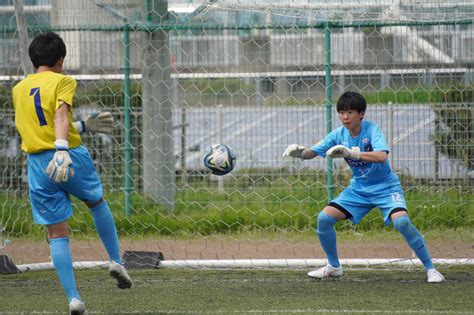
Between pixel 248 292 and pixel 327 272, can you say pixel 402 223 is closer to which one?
pixel 327 272

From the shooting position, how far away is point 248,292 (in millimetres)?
6473

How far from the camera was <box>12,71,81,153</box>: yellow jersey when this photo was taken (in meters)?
5.51

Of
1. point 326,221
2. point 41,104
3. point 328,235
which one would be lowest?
point 328,235

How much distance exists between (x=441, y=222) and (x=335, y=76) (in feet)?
5.43

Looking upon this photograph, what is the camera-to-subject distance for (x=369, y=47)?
9195 mm

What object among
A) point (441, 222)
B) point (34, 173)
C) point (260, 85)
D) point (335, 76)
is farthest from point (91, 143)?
point (34, 173)

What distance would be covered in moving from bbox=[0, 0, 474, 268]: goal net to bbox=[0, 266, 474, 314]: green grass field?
0.91 m

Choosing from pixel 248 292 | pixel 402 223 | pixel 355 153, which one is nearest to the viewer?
pixel 248 292

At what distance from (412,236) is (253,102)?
3401 mm

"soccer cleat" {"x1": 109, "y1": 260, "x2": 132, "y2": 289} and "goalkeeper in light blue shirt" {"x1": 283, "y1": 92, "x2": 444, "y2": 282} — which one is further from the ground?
"goalkeeper in light blue shirt" {"x1": 283, "y1": 92, "x2": 444, "y2": 282}

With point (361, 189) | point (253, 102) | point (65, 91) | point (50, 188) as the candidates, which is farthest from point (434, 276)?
point (253, 102)

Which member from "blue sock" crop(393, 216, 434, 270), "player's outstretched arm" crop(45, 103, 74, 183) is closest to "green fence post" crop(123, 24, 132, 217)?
"blue sock" crop(393, 216, 434, 270)

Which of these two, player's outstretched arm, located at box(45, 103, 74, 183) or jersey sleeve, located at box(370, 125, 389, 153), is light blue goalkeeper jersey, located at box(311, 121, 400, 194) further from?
player's outstretched arm, located at box(45, 103, 74, 183)

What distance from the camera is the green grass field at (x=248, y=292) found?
5.77m
